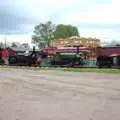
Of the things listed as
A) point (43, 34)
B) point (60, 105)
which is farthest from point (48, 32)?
point (60, 105)

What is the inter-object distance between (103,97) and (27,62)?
40590mm

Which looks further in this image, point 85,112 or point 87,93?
point 87,93

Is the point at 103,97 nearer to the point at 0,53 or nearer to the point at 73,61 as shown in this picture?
the point at 73,61

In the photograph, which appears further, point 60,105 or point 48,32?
point 48,32

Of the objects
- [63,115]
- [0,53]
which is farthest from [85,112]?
[0,53]

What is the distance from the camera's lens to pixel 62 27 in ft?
521

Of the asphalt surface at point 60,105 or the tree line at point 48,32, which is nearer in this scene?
the asphalt surface at point 60,105

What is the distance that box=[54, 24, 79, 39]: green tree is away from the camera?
156 meters

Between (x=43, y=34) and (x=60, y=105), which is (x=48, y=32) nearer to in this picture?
(x=43, y=34)

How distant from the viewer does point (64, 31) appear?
6230 inches

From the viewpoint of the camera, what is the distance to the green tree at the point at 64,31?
15649 centimetres

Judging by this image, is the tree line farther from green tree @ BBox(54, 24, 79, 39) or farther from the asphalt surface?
the asphalt surface

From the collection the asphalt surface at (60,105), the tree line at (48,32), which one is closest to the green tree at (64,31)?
the tree line at (48,32)

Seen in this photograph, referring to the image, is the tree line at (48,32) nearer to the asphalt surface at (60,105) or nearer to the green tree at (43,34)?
the green tree at (43,34)
